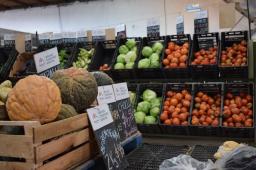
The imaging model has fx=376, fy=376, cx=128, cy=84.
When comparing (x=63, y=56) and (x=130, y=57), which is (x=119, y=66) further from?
(x=63, y=56)

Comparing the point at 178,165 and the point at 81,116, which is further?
the point at 178,165

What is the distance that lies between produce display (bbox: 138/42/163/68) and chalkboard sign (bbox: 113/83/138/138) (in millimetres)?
1953

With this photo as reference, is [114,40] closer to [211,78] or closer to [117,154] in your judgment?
[211,78]

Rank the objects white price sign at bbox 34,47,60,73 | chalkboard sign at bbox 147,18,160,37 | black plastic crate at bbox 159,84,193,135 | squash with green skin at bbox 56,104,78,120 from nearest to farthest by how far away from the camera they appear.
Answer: squash with green skin at bbox 56,104,78,120 < white price sign at bbox 34,47,60,73 < black plastic crate at bbox 159,84,193,135 < chalkboard sign at bbox 147,18,160,37

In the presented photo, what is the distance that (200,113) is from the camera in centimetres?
385

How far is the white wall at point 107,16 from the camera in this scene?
9.13 m

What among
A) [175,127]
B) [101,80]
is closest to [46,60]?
[101,80]

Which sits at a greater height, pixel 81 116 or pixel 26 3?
pixel 26 3

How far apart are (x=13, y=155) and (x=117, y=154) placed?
56 centimetres

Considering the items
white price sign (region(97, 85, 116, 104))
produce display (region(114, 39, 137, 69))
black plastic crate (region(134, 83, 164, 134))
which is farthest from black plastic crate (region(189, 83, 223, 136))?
white price sign (region(97, 85, 116, 104))

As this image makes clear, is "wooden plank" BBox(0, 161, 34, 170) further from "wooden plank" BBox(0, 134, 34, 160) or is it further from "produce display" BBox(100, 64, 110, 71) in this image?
"produce display" BBox(100, 64, 110, 71)

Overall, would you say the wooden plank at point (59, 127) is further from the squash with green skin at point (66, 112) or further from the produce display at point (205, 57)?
the produce display at point (205, 57)

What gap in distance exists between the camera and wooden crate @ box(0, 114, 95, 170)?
1.43 metres

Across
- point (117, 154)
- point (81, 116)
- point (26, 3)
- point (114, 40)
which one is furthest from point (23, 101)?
point (26, 3)
